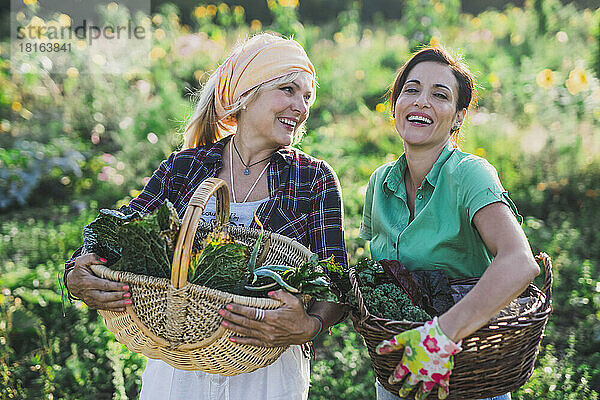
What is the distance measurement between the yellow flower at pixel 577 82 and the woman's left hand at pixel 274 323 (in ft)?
13.0

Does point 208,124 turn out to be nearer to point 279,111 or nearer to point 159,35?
point 279,111

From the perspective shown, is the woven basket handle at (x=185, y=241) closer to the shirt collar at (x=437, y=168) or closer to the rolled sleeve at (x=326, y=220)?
the rolled sleeve at (x=326, y=220)

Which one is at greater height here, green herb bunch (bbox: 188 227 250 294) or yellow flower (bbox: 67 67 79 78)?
yellow flower (bbox: 67 67 79 78)

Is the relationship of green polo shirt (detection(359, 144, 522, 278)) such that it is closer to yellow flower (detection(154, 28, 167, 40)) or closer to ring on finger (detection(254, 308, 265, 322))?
ring on finger (detection(254, 308, 265, 322))

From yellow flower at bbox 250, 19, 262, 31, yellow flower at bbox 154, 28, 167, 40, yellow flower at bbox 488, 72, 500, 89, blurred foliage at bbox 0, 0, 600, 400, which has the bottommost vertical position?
blurred foliage at bbox 0, 0, 600, 400

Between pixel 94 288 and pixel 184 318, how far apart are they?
1.09 ft

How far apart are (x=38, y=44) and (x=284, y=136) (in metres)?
6.12

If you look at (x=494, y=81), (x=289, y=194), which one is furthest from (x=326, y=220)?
(x=494, y=81)

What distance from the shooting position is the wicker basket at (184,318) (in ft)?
5.00

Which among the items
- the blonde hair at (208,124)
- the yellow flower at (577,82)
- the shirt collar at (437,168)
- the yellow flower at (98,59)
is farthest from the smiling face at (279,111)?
the yellow flower at (98,59)

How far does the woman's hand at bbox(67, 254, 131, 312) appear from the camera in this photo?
5.31 feet

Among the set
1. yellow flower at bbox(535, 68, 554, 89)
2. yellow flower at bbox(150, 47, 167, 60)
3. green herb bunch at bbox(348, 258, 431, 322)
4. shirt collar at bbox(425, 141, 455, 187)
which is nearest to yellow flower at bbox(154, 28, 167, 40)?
yellow flower at bbox(150, 47, 167, 60)

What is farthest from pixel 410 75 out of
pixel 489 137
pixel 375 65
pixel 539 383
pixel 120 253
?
pixel 375 65

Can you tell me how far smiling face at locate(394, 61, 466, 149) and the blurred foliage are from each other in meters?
0.47
